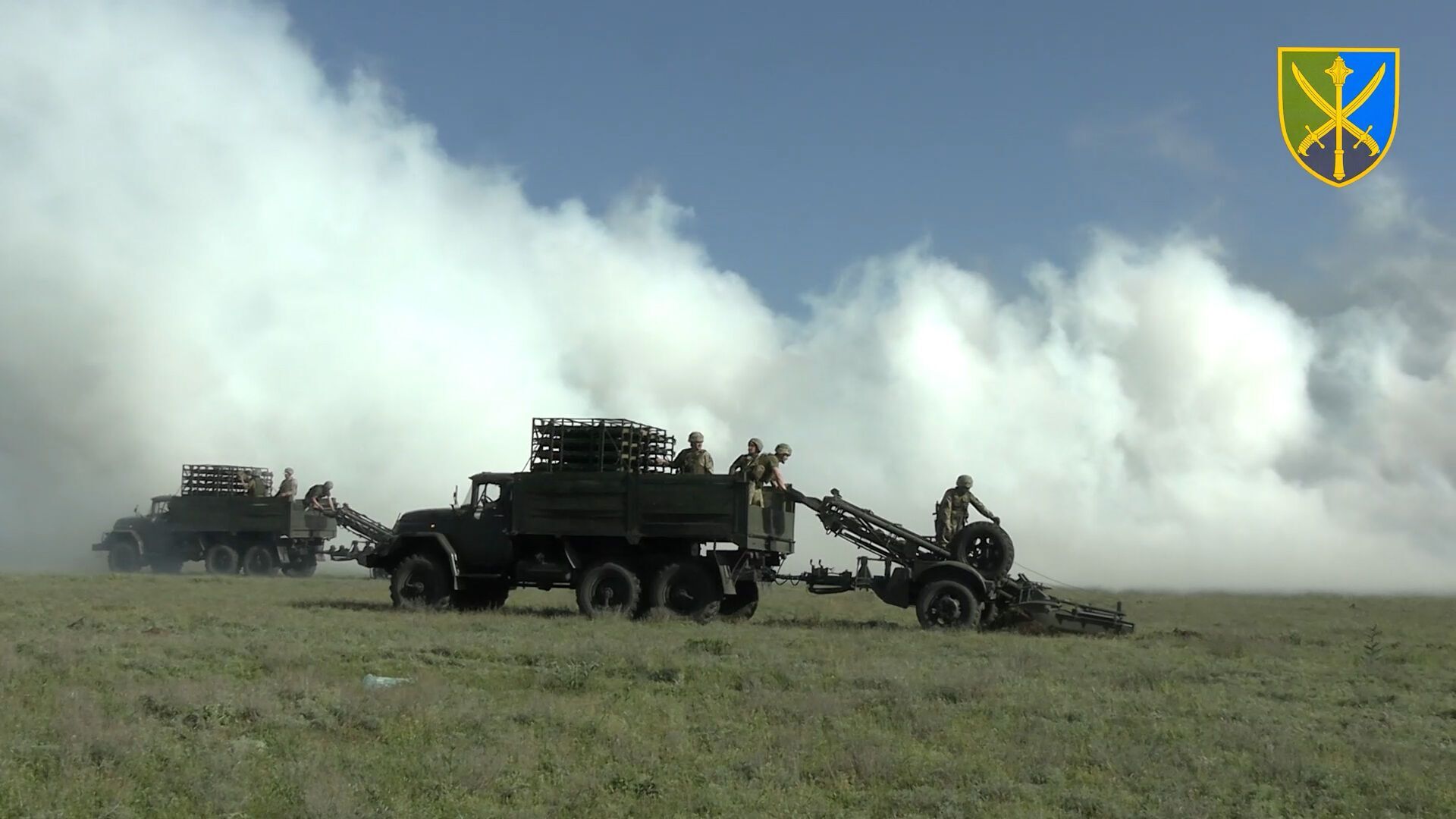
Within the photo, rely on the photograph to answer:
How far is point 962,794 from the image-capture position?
354 inches

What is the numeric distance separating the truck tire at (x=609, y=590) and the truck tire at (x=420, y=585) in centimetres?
234

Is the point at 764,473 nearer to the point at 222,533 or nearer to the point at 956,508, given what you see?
the point at 956,508

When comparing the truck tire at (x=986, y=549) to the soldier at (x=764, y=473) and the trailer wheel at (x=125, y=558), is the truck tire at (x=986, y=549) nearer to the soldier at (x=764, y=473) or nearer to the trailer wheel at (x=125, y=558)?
the soldier at (x=764, y=473)

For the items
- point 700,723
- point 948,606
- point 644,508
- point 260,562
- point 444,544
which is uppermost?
point 644,508

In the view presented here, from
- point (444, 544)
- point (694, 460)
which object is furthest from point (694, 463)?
point (444, 544)

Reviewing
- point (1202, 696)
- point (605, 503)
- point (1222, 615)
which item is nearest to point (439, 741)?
point (1202, 696)

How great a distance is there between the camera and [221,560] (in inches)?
1548

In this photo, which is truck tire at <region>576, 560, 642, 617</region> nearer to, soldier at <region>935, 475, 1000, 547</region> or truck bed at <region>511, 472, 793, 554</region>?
truck bed at <region>511, 472, 793, 554</region>

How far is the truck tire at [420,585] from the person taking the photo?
70.3 feet

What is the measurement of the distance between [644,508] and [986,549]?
17.0 ft

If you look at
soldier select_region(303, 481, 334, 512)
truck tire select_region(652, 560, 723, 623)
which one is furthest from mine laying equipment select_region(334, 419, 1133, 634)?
soldier select_region(303, 481, 334, 512)

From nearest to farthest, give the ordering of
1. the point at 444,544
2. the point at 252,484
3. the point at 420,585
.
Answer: the point at 444,544
the point at 420,585
the point at 252,484

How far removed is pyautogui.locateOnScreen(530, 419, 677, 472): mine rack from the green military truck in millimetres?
17

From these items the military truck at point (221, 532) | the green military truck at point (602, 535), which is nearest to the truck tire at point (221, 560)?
the military truck at point (221, 532)
